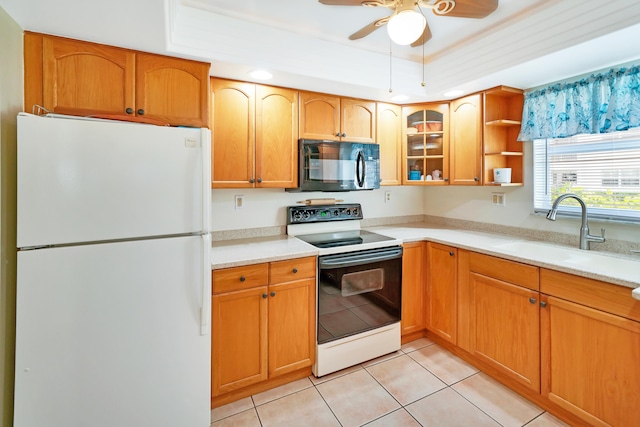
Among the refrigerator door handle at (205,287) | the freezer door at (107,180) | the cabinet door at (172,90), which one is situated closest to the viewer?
the freezer door at (107,180)

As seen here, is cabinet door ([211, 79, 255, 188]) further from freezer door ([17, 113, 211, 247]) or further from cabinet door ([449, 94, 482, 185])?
cabinet door ([449, 94, 482, 185])

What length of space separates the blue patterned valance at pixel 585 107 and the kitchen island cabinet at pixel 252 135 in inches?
72.5

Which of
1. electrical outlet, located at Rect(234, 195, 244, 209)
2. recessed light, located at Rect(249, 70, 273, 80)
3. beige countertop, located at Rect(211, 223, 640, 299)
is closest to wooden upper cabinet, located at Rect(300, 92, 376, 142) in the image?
recessed light, located at Rect(249, 70, 273, 80)

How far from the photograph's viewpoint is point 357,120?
2631mm

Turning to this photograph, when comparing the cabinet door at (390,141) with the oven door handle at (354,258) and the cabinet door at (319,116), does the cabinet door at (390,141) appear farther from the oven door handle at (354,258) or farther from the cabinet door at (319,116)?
the oven door handle at (354,258)

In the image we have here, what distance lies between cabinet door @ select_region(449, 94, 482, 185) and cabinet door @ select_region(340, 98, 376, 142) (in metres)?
0.72

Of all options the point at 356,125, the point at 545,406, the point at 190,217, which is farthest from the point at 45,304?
the point at 545,406

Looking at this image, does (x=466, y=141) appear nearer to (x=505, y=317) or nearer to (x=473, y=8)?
(x=473, y=8)

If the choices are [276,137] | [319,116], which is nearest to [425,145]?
[319,116]

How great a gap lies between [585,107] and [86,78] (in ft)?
10.0

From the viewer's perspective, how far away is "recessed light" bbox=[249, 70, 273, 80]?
79.9 inches

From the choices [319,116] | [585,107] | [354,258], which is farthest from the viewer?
[319,116]

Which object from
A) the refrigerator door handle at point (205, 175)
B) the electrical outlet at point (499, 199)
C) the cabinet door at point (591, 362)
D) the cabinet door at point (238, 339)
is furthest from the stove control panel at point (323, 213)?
the cabinet door at point (591, 362)

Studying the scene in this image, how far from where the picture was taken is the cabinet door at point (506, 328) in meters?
1.84
